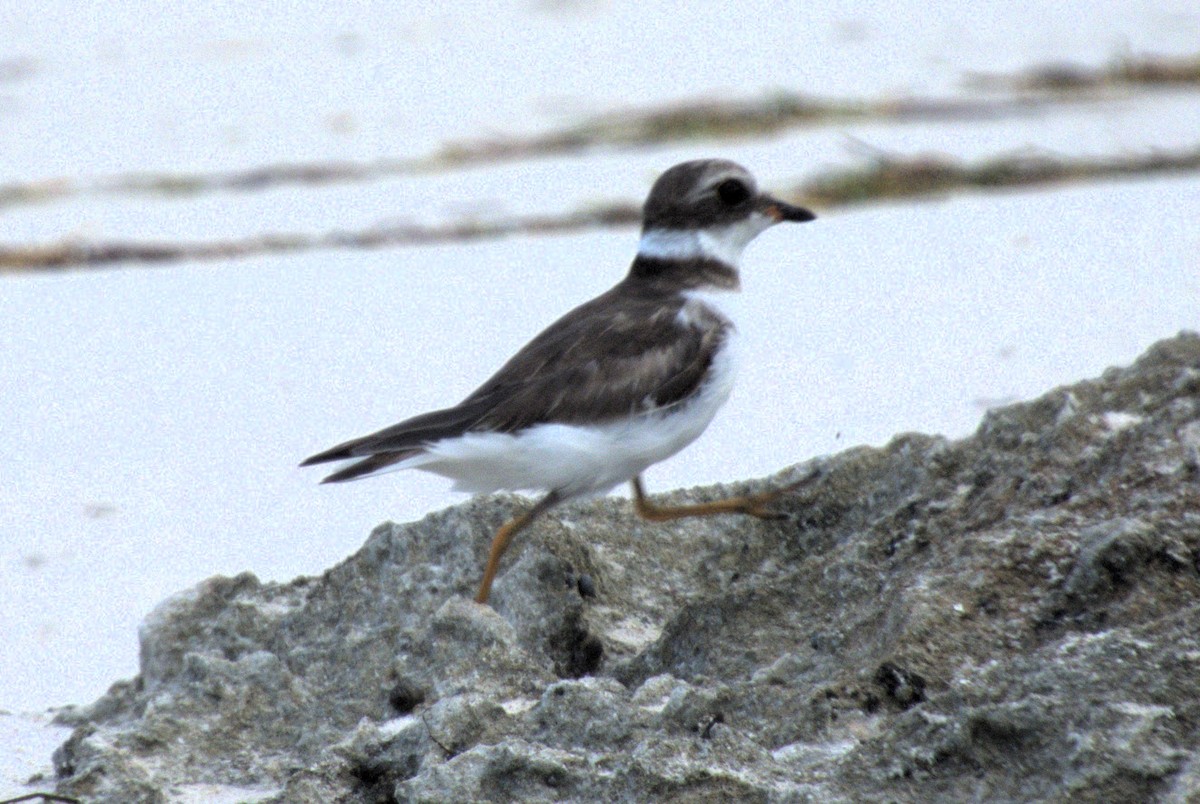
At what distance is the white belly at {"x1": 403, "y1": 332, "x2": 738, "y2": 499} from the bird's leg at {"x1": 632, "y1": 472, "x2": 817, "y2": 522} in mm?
152

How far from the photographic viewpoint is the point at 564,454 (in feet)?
12.0

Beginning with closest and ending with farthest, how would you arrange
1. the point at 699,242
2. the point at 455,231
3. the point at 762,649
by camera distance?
1. the point at 762,649
2. the point at 699,242
3. the point at 455,231

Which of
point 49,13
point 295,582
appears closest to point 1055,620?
point 295,582

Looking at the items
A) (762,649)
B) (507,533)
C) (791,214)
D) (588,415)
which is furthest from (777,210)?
(762,649)

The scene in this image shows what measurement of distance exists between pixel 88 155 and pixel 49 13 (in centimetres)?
264

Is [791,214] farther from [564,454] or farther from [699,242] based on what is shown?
[564,454]

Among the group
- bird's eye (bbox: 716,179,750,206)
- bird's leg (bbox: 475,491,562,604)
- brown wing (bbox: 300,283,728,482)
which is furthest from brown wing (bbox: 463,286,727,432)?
bird's eye (bbox: 716,179,750,206)

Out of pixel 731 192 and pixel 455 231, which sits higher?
pixel 455 231

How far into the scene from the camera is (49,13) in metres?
10.7

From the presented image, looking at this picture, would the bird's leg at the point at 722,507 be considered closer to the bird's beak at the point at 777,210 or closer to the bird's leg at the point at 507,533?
the bird's leg at the point at 507,533

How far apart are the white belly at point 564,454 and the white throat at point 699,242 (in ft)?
1.83

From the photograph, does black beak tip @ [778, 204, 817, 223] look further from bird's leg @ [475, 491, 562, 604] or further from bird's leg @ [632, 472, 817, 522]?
bird's leg @ [475, 491, 562, 604]

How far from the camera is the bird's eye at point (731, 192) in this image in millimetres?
4285

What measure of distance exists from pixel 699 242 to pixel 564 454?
833 mm
